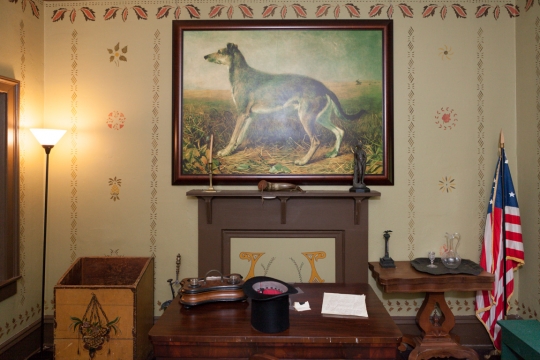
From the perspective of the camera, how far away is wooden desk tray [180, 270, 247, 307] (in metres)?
2.19

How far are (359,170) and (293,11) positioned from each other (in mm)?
1526

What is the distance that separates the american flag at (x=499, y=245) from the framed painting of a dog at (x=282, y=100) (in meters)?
0.90

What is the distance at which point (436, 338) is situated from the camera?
290cm

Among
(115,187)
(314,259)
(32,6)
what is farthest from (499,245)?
(32,6)

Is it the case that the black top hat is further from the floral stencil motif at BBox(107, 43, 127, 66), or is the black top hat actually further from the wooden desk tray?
the floral stencil motif at BBox(107, 43, 127, 66)

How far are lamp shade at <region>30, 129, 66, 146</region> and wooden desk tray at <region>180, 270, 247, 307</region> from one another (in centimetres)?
165

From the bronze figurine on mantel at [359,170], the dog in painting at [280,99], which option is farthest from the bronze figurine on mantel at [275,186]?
the bronze figurine on mantel at [359,170]

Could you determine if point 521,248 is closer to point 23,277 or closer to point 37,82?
point 23,277

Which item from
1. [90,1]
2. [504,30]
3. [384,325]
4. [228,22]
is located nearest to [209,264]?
[384,325]

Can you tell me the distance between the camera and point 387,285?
9.05 feet

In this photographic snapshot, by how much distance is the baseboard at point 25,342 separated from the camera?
2.80m

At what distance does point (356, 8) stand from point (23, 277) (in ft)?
12.0

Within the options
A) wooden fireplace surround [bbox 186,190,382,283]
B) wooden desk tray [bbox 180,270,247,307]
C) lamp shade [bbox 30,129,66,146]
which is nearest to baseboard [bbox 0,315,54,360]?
wooden fireplace surround [bbox 186,190,382,283]

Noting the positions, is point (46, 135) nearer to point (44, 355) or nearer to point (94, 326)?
point (94, 326)
